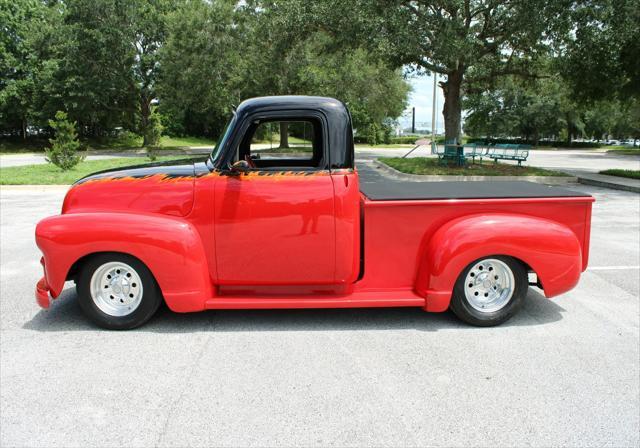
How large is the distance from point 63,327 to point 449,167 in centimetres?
1610

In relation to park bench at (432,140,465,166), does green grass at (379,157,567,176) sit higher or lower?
lower

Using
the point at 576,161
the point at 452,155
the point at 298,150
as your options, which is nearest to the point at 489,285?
the point at 298,150

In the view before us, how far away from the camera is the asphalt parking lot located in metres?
2.88

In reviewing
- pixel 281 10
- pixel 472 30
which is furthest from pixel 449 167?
pixel 281 10

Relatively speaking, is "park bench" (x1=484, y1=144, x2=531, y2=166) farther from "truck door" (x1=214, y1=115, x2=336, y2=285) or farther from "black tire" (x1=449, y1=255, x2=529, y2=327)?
"truck door" (x1=214, y1=115, x2=336, y2=285)

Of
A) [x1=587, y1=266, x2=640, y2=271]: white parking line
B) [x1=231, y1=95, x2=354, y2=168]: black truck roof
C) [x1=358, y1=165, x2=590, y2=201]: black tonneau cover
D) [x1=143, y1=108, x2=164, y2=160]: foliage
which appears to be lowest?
[x1=587, y1=266, x2=640, y2=271]: white parking line

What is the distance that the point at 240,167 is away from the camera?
4078mm

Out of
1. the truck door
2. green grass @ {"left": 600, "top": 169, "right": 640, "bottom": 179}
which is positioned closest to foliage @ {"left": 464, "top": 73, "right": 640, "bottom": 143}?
green grass @ {"left": 600, "top": 169, "right": 640, "bottom": 179}

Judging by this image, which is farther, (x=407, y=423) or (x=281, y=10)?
(x=281, y=10)

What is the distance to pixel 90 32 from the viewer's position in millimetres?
32094

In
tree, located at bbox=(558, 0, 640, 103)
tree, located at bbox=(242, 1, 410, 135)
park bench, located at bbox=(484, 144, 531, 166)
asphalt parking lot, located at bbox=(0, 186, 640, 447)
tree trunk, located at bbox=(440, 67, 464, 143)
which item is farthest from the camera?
tree, located at bbox=(242, 1, 410, 135)

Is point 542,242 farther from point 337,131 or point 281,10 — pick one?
point 281,10

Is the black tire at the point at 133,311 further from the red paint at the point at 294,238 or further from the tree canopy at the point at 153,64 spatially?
the tree canopy at the point at 153,64

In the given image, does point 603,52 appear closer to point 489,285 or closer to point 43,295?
point 489,285
